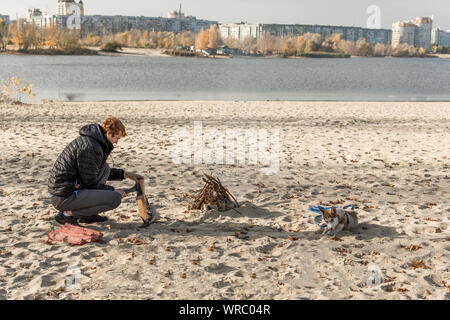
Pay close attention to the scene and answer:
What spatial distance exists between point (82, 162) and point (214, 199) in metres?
1.82

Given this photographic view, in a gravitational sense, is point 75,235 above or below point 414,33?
below

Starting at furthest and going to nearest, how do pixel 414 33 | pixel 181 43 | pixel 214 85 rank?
pixel 414 33 → pixel 181 43 → pixel 214 85

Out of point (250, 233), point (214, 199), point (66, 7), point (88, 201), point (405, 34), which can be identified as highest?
point (66, 7)

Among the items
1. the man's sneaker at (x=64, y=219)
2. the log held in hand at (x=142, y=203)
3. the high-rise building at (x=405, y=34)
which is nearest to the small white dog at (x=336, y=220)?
the log held in hand at (x=142, y=203)

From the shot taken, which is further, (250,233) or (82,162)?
(250,233)

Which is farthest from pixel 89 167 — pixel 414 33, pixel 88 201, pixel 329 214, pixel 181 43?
pixel 414 33

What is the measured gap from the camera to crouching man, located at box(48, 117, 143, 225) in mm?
4871

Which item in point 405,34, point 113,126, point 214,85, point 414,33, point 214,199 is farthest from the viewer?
point 414,33

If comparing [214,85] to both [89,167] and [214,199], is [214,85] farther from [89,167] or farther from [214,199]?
[89,167]

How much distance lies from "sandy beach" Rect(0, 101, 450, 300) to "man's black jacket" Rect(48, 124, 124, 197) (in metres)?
0.60

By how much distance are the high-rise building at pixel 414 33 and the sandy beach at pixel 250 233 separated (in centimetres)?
16209

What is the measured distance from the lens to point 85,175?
5.01 meters

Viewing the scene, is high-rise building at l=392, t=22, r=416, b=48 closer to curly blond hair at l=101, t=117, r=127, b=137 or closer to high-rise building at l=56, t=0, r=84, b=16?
high-rise building at l=56, t=0, r=84, b=16
